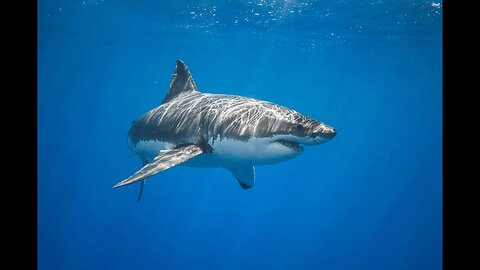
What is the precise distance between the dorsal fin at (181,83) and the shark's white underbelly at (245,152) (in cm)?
239

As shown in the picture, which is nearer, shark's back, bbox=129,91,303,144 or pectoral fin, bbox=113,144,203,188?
pectoral fin, bbox=113,144,203,188

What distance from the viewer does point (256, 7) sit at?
20.9m

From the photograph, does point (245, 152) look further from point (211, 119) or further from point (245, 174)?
point (245, 174)

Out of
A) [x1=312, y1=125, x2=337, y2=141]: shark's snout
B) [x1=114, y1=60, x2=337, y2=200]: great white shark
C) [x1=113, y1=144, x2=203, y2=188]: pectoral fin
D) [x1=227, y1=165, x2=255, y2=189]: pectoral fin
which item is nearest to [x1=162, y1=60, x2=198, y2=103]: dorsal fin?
[x1=114, y1=60, x2=337, y2=200]: great white shark

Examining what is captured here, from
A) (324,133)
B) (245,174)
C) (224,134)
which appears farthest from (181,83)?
(324,133)

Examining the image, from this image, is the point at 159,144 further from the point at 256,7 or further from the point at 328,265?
the point at 328,265

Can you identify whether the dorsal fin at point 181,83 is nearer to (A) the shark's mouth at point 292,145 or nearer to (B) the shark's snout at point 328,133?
(A) the shark's mouth at point 292,145

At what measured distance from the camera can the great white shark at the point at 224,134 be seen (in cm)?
547

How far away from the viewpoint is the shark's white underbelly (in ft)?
18.4

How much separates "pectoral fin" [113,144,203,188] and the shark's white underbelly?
1.33 feet

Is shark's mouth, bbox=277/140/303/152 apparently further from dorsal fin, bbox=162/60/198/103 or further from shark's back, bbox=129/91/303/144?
dorsal fin, bbox=162/60/198/103

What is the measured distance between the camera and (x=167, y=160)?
6129mm

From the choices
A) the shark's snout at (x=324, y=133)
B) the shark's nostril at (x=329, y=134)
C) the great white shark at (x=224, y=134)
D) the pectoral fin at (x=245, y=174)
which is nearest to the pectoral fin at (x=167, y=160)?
the great white shark at (x=224, y=134)
